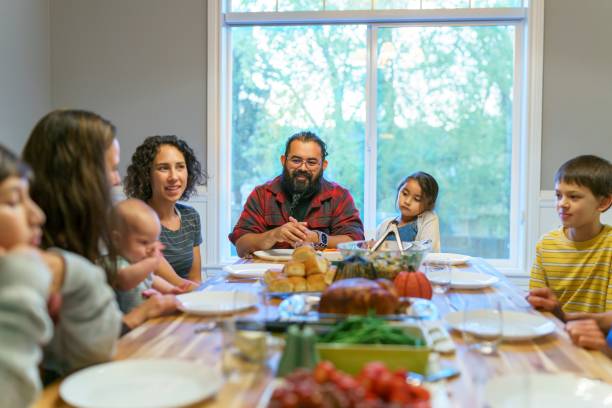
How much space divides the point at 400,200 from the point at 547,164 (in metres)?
1.28

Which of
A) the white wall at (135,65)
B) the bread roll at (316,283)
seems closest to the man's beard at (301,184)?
the white wall at (135,65)

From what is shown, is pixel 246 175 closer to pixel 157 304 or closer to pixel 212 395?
pixel 157 304

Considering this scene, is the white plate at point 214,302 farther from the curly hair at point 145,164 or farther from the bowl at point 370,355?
the curly hair at point 145,164

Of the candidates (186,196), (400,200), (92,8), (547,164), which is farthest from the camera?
(92,8)

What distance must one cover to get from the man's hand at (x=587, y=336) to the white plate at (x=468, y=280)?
56 cm

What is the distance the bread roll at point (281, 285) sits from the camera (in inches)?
67.8

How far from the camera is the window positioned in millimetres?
4293

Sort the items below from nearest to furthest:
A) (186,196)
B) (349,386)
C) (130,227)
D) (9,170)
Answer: (349,386), (9,170), (130,227), (186,196)

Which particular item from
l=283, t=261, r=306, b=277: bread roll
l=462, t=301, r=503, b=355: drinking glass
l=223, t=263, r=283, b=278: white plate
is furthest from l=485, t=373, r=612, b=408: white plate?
l=223, t=263, r=283, b=278: white plate

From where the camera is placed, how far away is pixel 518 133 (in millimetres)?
4266

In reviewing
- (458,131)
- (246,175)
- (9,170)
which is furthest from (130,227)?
(458,131)

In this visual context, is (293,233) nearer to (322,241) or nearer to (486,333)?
(322,241)

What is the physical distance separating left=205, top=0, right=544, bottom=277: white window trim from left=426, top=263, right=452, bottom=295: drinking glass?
8.21 feet

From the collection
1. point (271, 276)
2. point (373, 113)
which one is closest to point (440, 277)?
point (271, 276)
